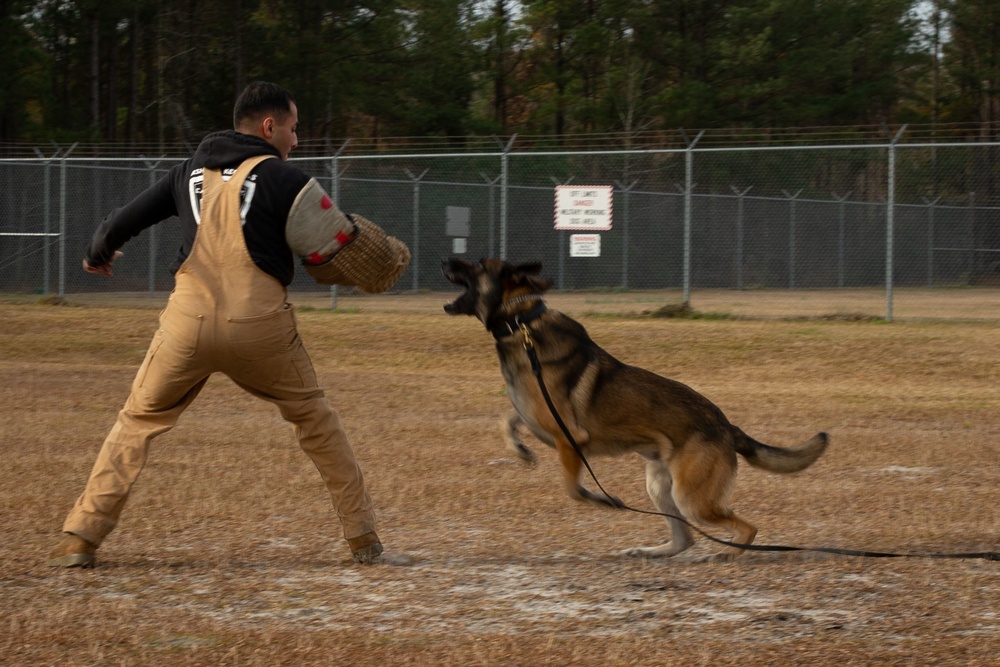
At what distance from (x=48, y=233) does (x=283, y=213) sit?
50.6 feet

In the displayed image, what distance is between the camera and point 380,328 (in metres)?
14.4

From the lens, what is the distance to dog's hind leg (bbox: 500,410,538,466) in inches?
205

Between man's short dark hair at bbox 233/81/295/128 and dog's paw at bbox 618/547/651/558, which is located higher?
man's short dark hair at bbox 233/81/295/128

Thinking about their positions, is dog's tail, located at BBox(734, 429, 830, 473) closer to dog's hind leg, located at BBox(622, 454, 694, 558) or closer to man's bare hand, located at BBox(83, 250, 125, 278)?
dog's hind leg, located at BBox(622, 454, 694, 558)

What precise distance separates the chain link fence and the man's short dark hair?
36.7ft

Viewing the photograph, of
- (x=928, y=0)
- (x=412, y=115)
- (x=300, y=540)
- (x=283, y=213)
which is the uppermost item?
(x=928, y=0)

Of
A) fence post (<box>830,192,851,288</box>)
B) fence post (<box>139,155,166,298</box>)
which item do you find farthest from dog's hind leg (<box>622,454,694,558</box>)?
fence post (<box>830,192,851,288</box>)

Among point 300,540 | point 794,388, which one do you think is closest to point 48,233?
point 794,388

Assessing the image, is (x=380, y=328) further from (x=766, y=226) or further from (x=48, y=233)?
(x=766, y=226)

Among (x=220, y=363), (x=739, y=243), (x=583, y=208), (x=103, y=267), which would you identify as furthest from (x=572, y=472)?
(x=739, y=243)

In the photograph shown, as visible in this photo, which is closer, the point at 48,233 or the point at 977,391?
the point at 977,391

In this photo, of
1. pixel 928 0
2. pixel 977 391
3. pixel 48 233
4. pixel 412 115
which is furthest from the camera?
pixel 928 0

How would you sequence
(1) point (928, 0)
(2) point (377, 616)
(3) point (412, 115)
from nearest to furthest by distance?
(2) point (377, 616), (3) point (412, 115), (1) point (928, 0)

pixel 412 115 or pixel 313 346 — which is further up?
pixel 412 115
